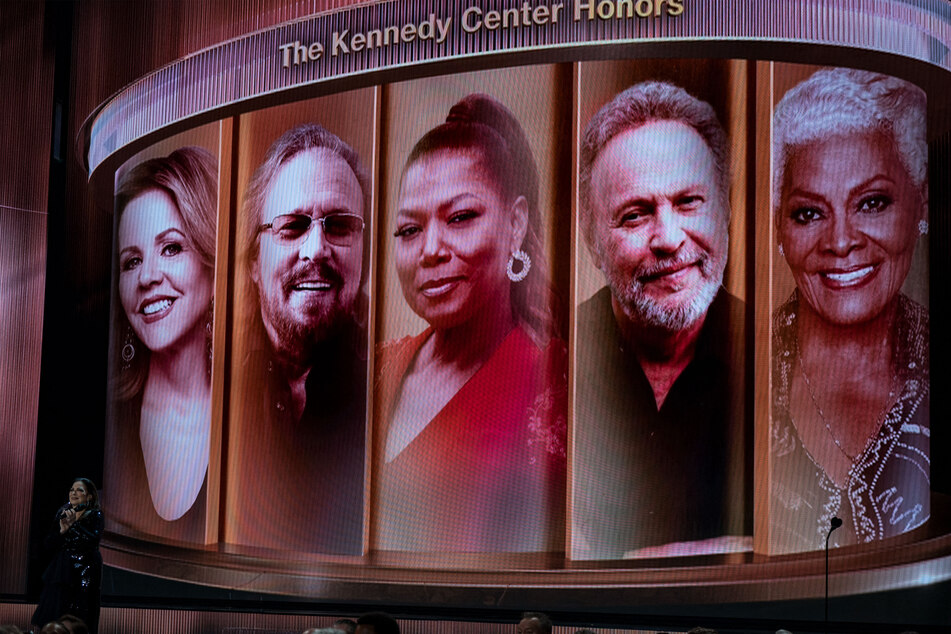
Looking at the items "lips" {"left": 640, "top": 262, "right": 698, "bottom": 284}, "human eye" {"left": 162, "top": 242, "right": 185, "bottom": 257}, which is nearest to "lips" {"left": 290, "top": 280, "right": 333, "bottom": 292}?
"human eye" {"left": 162, "top": 242, "right": 185, "bottom": 257}

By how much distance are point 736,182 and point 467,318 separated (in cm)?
215

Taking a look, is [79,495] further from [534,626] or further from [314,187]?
[534,626]

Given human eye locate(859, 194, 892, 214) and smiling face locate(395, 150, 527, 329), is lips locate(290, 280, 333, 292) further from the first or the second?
human eye locate(859, 194, 892, 214)

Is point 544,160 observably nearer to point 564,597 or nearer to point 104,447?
point 564,597

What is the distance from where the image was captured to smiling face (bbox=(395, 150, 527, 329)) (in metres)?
8.82

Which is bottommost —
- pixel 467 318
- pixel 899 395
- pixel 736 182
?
pixel 899 395

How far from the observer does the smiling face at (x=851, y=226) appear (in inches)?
324

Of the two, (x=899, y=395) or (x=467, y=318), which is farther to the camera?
(x=467, y=318)

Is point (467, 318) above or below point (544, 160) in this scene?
below

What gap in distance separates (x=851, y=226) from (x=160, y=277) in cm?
555

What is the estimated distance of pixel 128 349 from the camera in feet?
33.9

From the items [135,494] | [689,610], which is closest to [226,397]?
[135,494]

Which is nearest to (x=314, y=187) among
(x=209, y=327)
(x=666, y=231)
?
(x=209, y=327)

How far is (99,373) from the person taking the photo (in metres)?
10.7
